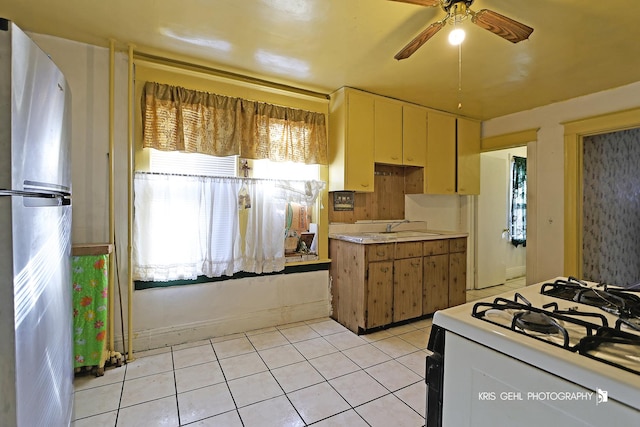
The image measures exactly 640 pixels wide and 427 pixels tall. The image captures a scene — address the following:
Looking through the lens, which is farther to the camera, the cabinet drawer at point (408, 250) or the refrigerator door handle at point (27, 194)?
the cabinet drawer at point (408, 250)

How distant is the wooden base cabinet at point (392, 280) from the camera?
2.79 meters

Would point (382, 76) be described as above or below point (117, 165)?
above

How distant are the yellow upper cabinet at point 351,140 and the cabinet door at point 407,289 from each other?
0.90m

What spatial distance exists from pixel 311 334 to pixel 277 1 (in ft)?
8.64

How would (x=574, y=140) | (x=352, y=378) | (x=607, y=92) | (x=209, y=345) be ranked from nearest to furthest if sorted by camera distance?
(x=352, y=378) → (x=209, y=345) → (x=607, y=92) → (x=574, y=140)

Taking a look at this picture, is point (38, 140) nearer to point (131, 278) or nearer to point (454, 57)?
point (131, 278)

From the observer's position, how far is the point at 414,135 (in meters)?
3.48

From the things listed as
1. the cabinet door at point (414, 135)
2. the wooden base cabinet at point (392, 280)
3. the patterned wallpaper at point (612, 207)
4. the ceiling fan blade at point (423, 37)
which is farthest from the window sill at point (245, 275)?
the patterned wallpaper at point (612, 207)

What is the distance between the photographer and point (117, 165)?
2340 mm

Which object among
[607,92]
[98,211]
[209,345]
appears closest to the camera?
[98,211]

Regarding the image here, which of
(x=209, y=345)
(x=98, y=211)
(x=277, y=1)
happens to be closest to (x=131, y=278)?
(x=98, y=211)

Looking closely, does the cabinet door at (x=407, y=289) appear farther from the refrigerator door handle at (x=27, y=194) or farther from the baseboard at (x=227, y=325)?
the refrigerator door handle at (x=27, y=194)

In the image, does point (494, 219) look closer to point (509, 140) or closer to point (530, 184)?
point (530, 184)

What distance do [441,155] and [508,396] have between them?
341cm
